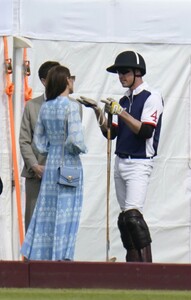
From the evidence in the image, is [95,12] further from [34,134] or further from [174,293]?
[174,293]

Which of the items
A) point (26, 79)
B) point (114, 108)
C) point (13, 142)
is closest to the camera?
point (114, 108)

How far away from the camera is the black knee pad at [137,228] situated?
9.28 meters

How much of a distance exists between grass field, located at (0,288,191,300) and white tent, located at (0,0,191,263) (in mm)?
2368

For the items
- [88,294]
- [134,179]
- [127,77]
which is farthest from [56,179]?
[88,294]

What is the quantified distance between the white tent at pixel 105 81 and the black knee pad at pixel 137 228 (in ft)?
5.04

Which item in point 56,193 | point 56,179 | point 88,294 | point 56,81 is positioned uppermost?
point 56,81

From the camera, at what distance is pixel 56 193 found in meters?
9.34

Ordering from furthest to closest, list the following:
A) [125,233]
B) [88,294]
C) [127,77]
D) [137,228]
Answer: [127,77]
[125,233]
[137,228]
[88,294]

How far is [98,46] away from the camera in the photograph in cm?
1080

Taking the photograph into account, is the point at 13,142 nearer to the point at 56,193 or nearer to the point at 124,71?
the point at 56,193

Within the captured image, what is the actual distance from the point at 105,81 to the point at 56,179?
1786 mm

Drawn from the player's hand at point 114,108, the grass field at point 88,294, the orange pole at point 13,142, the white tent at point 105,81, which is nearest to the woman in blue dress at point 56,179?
the player's hand at point 114,108

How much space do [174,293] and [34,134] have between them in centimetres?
196

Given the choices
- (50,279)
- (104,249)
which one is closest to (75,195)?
(50,279)
